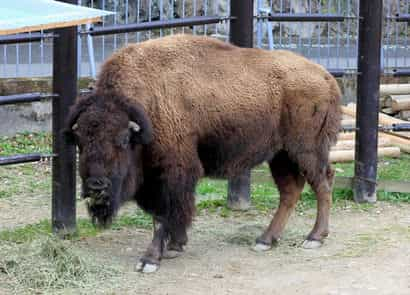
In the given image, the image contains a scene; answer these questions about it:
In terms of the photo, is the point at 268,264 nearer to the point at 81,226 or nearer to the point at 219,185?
the point at 81,226

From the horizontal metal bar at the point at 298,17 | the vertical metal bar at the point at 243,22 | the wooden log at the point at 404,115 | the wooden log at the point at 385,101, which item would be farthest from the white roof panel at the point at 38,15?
the wooden log at the point at 404,115

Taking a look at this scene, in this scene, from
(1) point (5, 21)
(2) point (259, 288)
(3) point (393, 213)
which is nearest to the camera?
(1) point (5, 21)

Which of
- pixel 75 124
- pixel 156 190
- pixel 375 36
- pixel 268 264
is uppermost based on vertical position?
pixel 375 36

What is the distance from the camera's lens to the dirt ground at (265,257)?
618cm

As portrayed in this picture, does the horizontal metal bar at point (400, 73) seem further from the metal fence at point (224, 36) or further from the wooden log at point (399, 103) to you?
the wooden log at point (399, 103)

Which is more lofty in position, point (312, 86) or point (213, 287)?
point (312, 86)

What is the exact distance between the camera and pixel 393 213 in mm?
8336

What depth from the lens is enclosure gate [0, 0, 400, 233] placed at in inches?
281

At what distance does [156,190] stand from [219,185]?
2637 mm

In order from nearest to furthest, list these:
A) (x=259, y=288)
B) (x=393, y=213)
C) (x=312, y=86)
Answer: (x=259, y=288)
(x=312, y=86)
(x=393, y=213)

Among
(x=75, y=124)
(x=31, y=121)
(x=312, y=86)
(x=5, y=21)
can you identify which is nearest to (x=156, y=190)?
(x=75, y=124)

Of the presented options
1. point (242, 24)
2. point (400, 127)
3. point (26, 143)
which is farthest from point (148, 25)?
point (26, 143)

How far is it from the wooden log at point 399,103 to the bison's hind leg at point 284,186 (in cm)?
464

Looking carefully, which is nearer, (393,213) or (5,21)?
(5,21)
